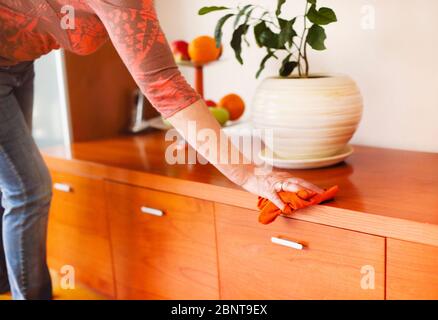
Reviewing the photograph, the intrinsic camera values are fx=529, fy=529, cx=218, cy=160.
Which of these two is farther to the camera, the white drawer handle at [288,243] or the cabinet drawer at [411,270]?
the white drawer handle at [288,243]

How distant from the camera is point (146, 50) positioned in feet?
2.86

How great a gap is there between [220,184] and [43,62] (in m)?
0.91

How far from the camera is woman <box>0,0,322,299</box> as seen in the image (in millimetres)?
873

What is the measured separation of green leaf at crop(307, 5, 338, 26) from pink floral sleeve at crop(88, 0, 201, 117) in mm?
358

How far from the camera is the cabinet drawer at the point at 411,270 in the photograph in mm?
839

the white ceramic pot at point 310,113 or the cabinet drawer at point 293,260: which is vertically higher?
the white ceramic pot at point 310,113

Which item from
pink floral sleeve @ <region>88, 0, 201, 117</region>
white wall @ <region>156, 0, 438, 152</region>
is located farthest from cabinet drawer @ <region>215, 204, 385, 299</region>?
white wall @ <region>156, 0, 438, 152</region>

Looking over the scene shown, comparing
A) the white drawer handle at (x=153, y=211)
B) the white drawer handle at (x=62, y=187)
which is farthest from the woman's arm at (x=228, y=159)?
the white drawer handle at (x=62, y=187)

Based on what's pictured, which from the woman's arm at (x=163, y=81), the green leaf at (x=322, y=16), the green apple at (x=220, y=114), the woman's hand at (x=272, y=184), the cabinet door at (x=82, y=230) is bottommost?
the cabinet door at (x=82, y=230)

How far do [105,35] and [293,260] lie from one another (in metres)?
0.58

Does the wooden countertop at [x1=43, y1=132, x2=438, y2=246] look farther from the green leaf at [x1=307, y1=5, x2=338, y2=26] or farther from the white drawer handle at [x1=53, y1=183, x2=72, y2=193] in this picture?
the green leaf at [x1=307, y1=5, x2=338, y2=26]

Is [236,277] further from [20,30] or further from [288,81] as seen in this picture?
[20,30]

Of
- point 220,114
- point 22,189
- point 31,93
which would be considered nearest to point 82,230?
point 22,189

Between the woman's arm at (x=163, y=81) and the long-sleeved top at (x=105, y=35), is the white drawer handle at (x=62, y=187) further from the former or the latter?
the woman's arm at (x=163, y=81)
